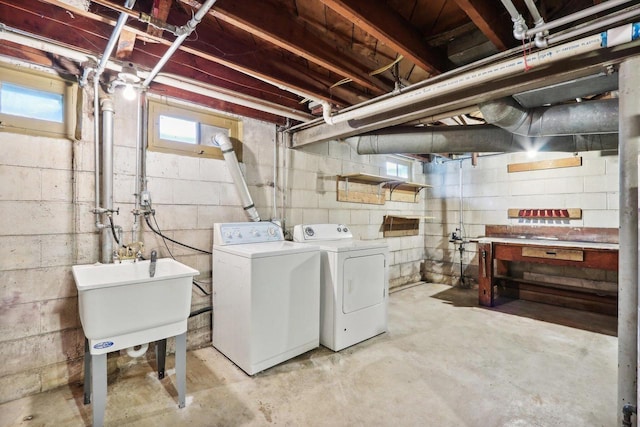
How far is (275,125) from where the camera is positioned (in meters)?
3.13

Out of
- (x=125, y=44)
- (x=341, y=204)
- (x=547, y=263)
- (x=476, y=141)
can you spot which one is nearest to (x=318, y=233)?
(x=341, y=204)

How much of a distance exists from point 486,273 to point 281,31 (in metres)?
3.54

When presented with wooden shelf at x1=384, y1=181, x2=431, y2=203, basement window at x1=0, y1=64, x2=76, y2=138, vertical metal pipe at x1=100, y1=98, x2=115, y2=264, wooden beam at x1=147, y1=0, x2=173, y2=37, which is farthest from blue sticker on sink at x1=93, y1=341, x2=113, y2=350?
wooden shelf at x1=384, y1=181, x2=431, y2=203

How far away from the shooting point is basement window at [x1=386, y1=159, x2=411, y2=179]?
4.64m

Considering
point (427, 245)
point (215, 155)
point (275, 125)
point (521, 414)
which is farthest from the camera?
point (427, 245)

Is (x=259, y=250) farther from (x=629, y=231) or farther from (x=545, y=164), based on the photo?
(x=545, y=164)

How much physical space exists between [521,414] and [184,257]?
263 cm

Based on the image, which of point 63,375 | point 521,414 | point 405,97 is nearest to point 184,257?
point 63,375

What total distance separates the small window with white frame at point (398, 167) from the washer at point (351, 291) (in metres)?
2.06

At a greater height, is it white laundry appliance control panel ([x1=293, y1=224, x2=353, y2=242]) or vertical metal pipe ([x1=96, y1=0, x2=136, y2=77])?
vertical metal pipe ([x1=96, y1=0, x2=136, y2=77])

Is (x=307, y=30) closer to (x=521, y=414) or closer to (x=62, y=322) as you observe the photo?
(x=62, y=322)

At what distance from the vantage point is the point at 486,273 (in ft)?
12.0

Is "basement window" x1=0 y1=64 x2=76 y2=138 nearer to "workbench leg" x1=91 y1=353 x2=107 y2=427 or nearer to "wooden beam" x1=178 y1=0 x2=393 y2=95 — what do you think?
"wooden beam" x1=178 y1=0 x2=393 y2=95

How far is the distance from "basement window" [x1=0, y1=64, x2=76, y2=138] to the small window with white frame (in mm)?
3790
